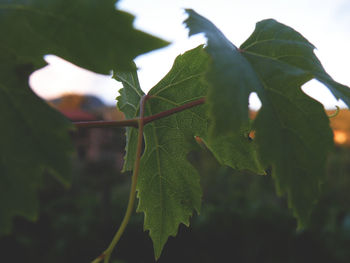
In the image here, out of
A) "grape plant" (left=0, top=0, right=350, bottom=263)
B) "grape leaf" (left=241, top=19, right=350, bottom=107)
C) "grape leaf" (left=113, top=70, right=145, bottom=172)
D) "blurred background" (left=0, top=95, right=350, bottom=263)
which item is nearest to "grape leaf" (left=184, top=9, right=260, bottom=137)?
"grape plant" (left=0, top=0, right=350, bottom=263)

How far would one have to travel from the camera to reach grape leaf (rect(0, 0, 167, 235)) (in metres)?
0.47

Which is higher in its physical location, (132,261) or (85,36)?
(85,36)

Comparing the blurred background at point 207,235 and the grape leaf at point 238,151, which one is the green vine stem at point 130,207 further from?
the blurred background at point 207,235

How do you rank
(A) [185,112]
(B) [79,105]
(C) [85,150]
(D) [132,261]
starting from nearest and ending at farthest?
1. (A) [185,112]
2. (D) [132,261]
3. (C) [85,150]
4. (B) [79,105]

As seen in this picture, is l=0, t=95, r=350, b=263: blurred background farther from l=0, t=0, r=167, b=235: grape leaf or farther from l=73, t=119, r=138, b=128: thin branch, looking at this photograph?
l=0, t=0, r=167, b=235: grape leaf

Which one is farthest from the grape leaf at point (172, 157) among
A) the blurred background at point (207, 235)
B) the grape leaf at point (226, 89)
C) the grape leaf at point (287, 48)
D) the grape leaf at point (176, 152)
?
the blurred background at point (207, 235)

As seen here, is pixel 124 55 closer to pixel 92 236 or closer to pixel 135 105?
pixel 135 105

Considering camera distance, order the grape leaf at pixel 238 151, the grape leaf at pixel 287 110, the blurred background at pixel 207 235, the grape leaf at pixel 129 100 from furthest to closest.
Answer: the blurred background at pixel 207 235 → the grape leaf at pixel 129 100 → the grape leaf at pixel 238 151 → the grape leaf at pixel 287 110

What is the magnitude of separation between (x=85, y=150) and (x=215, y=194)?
7.40 meters

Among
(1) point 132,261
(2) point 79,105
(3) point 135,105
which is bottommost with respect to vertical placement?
(2) point 79,105

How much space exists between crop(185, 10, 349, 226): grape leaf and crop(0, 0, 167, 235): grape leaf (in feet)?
0.42

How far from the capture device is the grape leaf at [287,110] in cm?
59

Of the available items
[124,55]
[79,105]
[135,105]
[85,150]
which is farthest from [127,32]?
[79,105]

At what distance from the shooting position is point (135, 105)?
1.03 metres
